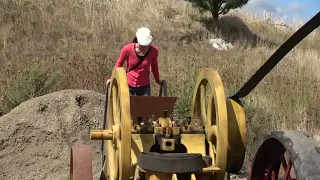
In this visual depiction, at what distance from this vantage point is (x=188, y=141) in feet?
14.7

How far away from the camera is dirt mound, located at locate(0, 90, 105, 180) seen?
7246 millimetres

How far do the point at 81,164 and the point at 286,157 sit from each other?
1.84 metres

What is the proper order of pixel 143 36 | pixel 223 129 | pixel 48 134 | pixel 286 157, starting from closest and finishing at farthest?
pixel 286 157
pixel 223 129
pixel 143 36
pixel 48 134

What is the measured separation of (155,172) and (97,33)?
574 inches

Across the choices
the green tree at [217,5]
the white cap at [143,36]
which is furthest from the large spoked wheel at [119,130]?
the green tree at [217,5]

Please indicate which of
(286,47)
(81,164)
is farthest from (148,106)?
(286,47)

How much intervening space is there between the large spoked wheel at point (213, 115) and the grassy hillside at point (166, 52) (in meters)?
2.89

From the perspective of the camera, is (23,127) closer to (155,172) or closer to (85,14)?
(155,172)

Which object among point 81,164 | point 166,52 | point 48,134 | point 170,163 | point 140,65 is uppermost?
point 166,52

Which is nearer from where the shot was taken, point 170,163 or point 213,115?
point 170,163

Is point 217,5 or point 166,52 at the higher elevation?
point 217,5

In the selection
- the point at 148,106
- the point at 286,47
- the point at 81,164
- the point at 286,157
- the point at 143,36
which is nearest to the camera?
the point at 286,47

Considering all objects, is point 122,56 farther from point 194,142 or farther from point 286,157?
point 286,157

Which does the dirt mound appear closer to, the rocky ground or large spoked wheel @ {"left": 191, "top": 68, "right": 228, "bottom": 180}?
the rocky ground
